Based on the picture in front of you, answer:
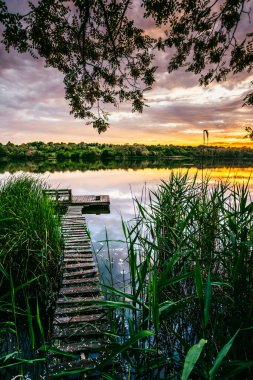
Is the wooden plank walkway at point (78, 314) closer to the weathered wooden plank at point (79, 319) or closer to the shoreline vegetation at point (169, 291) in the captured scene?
the weathered wooden plank at point (79, 319)


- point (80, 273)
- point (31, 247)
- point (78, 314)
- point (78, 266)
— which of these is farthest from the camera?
point (78, 266)

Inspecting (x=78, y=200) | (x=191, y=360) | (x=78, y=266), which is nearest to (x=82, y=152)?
(x=78, y=200)

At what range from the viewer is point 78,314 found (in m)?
3.32

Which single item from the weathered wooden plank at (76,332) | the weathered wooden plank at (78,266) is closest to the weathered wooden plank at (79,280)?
the weathered wooden plank at (78,266)

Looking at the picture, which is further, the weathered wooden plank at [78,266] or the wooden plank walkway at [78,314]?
the weathered wooden plank at [78,266]

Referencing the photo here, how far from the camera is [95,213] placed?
1346cm

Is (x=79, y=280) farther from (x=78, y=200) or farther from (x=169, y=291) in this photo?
(x=78, y=200)

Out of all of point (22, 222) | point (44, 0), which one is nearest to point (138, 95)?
point (44, 0)

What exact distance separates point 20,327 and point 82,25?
551 centimetres

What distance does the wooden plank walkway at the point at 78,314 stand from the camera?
2454 mm

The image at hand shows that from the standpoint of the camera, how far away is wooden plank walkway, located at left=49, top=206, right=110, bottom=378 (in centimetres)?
245

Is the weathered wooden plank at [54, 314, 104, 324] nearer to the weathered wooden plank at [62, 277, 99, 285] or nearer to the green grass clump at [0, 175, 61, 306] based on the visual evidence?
the green grass clump at [0, 175, 61, 306]

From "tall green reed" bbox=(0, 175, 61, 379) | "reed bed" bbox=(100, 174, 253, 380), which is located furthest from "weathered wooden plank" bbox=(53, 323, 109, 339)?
"tall green reed" bbox=(0, 175, 61, 379)

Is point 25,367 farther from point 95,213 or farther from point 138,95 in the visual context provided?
point 95,213
